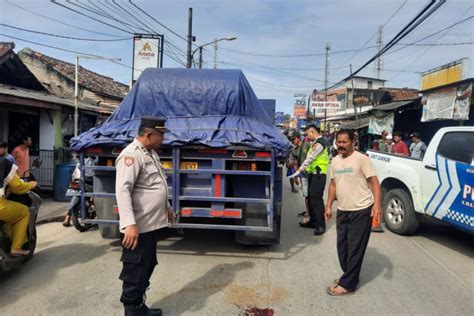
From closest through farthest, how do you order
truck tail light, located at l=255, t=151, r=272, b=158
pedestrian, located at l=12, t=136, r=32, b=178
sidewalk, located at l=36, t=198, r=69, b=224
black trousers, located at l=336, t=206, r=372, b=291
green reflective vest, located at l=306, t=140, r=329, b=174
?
black trousers, located at l=336, t=206, r=372, b=291
truck tail light, located at l=255, t=151, r=272, b=158
green reflective vest, located at l=306, t=140, r=329, b=174
sidewalk, located at l=36, t=198, r=69, b=224
pedestrian, located at l=12, t=136, r=32, b=178

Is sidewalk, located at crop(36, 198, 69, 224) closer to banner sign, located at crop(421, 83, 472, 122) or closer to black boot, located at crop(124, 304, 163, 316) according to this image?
black boot, located at crop(124, 304, 163, 316)

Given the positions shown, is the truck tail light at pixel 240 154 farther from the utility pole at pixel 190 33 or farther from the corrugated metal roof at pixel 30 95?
the utility pole at pixel 190 33

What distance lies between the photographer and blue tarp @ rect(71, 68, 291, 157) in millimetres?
4910

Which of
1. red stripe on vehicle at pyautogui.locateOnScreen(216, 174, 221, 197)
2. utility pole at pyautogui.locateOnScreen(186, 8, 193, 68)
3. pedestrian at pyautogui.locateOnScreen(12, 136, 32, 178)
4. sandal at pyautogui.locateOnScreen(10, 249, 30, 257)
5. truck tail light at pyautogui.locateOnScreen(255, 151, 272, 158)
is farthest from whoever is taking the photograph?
utility pole at pyautogui.locateOnScreen(186, 8, 193, 68)

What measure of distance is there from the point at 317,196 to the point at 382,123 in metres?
13.7

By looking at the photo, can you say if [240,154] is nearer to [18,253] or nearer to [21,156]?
[18,253]

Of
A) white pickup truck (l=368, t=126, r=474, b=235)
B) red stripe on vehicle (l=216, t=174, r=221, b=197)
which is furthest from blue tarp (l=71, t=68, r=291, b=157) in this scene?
white pickup truck (l=368, t=126, r=474, b=235)

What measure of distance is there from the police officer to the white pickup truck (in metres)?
4.23

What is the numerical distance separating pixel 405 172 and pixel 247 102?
9.98 feet

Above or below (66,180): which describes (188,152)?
above

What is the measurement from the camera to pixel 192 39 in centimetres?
2042

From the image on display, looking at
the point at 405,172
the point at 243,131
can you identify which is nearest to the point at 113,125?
the point at 243,131

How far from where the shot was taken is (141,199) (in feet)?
10.2

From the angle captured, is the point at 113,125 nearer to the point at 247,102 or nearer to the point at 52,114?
the point at 247,102
